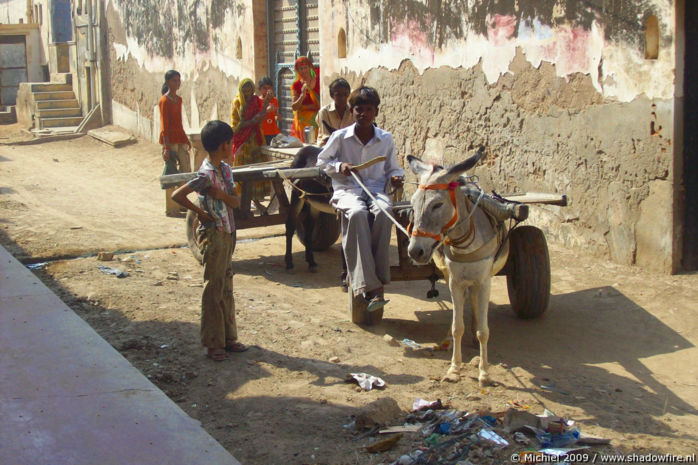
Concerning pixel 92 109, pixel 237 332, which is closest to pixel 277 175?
pixel 237 332

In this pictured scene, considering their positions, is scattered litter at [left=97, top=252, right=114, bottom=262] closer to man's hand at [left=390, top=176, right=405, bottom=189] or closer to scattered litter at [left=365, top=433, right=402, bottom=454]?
man's hand at [left=390, top=176, right=405, bottom=189]

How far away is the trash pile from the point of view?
12.3 feet

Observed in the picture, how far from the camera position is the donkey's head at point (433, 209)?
453 cm

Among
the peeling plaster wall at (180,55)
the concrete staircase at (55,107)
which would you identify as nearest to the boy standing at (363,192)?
the peeling plaster wall at (180,55)

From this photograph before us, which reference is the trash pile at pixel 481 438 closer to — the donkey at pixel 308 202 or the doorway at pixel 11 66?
the donkey at pixel 308 202

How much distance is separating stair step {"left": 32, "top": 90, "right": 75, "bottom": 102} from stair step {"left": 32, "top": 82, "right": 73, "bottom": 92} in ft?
0.64

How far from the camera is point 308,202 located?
7582mm

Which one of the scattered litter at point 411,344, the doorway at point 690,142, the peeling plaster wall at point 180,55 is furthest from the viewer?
the peeling plaster wall at point 180,55

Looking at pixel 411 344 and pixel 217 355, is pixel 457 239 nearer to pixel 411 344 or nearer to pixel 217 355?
pixel 411 344

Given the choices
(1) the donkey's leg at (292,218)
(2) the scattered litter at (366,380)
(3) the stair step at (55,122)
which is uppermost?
(3) the stair step at (55,122)

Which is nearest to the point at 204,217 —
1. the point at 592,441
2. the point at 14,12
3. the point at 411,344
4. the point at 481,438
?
the point at 411,344

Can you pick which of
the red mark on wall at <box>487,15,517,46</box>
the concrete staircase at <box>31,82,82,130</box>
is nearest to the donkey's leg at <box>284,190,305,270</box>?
the red mark on wall at <box>487,15,517,46</box>

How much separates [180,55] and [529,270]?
41.2 ft

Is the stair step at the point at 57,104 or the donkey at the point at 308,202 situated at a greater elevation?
the stair step at the point at 57,104
